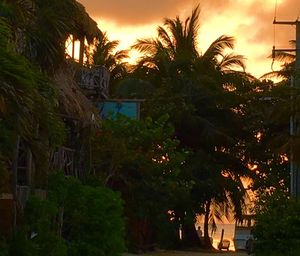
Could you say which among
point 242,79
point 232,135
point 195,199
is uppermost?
point 242,79

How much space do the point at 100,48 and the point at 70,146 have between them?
22.4m

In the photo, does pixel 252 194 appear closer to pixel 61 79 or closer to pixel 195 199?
pixel 195 199

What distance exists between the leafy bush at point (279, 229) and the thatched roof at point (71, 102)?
687cm

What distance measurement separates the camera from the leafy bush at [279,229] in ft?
89.0

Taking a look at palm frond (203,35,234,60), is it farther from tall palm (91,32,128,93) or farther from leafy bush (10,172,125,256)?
leafy bush (10,172,125,256)

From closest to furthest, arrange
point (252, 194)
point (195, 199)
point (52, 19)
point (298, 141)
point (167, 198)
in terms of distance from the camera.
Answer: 1. point (52, 19)
2. point (298, 141)
3. point (167, 198)
4. point (195, 199)
5. point (252, 194)

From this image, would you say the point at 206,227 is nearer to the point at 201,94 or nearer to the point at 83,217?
the point at 201,94

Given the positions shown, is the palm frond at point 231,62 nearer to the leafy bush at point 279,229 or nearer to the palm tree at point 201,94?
the palm tree at point 201,94

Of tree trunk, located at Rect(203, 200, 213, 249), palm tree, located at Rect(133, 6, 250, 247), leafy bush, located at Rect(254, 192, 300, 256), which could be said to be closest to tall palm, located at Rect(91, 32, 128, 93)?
palm tree, located at Rect(133, 6, 250, 247)

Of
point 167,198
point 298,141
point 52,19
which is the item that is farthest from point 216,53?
point 52,19

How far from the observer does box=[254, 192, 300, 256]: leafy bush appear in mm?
27125

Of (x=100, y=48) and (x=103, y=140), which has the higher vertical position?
(x=100, y=48)

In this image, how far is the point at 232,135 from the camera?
45.9 metres

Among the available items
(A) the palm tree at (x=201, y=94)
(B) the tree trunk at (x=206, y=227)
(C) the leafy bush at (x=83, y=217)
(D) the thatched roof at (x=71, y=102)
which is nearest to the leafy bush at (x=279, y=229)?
(C) the leafy bush at (x=83, y=217)
